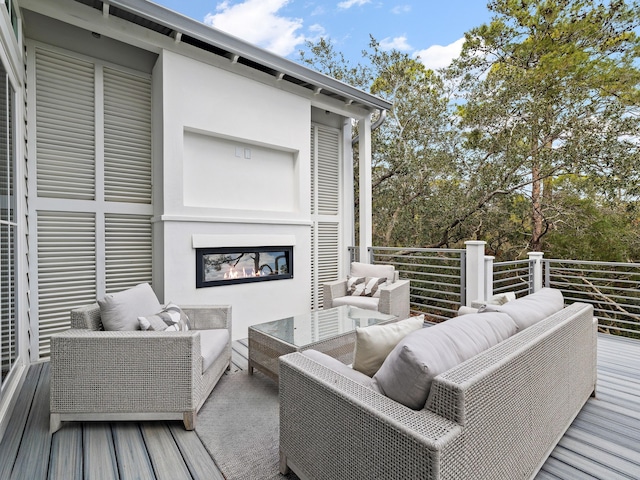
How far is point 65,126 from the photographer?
333cm

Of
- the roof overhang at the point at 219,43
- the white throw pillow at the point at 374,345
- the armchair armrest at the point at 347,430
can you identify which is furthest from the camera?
the roof overhang at the point at 219,43

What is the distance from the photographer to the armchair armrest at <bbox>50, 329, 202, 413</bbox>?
2.04 m

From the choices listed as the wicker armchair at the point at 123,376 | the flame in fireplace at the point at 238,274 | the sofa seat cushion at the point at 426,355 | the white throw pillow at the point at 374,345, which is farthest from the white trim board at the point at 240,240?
the sofa seat cushion at the point at 426,355

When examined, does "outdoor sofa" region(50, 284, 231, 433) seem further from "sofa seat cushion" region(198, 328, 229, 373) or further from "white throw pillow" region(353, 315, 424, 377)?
"white throw pillow" region(353, 315, 424, 377)

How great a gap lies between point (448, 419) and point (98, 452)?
1.89 m

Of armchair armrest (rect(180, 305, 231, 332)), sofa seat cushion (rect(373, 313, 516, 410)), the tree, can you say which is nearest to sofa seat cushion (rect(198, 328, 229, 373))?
armchair armrest (rect(180, 305, 231, 332))

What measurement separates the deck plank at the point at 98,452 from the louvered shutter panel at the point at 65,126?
2.27 meters

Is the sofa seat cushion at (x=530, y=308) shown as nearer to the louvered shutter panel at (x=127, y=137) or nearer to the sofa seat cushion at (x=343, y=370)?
the sofa seat cushion at (x=343, y=370)

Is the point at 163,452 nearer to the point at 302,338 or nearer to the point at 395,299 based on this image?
the point at 302,338

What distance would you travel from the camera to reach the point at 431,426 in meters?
1.07

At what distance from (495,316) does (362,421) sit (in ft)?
2.92

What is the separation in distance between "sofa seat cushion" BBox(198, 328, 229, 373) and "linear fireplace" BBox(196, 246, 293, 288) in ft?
3.53

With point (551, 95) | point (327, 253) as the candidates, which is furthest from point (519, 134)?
point (327, 253)

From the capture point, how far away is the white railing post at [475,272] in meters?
4.02
